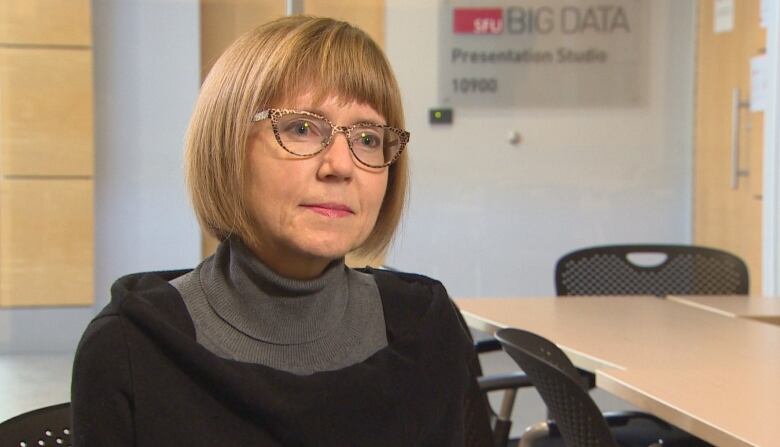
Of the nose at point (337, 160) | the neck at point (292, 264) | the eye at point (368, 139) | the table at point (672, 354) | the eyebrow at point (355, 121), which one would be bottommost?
the table at point (672, 354)

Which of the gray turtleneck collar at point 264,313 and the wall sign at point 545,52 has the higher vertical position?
the wall sign at point 545,52

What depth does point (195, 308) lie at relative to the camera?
1.36 m

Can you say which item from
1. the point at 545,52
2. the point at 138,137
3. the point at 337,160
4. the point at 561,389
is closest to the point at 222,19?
the point at 138,137

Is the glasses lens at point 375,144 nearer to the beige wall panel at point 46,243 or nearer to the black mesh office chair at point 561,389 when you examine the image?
the black mesh office chair at point 561,389

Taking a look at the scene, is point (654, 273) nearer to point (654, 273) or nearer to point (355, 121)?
point (654, 273)

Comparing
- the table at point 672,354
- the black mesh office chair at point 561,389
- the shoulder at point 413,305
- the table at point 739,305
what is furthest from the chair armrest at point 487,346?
the shoulder at point 413,305

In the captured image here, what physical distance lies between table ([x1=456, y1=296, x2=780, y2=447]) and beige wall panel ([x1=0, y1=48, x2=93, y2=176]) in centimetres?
189

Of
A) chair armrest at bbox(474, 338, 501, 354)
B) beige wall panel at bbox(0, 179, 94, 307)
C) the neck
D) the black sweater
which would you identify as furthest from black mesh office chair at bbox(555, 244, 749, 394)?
the neck

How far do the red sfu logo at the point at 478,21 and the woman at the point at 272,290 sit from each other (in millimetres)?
3698

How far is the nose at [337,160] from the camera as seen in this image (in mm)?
1334

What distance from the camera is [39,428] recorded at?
147cm

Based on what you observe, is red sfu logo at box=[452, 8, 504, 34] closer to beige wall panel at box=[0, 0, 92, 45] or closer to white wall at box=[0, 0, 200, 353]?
white wall at box=[0, 0, 200, 353]

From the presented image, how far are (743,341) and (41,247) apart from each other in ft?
9.24

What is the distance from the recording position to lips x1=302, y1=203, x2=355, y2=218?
134 cm
